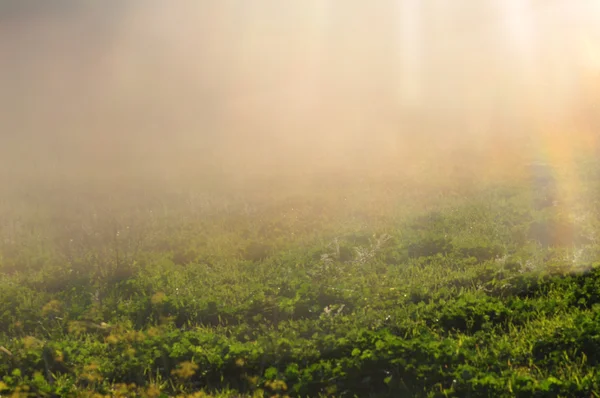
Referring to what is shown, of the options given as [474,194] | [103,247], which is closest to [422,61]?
[474,194]

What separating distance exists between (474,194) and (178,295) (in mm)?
10402

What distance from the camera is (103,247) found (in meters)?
15.8

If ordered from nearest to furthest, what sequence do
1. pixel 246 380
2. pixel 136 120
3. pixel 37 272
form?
pixel 246 380 → pixel 37 272 → pixel 136 120

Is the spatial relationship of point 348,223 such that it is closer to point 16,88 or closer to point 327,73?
point 327,73

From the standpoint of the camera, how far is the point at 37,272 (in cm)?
1436

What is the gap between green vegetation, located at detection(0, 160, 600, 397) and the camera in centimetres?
850

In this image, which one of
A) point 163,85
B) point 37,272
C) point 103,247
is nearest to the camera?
point 37,272

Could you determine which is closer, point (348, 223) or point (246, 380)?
point (246, 380)

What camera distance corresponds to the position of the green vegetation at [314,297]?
850 cm

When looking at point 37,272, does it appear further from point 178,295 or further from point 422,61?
point 422,61

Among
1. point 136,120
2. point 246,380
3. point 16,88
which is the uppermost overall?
point 16,88

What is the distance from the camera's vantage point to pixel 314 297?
1141 centimetres

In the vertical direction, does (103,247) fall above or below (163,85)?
below

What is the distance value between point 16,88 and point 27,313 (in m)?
35.6
